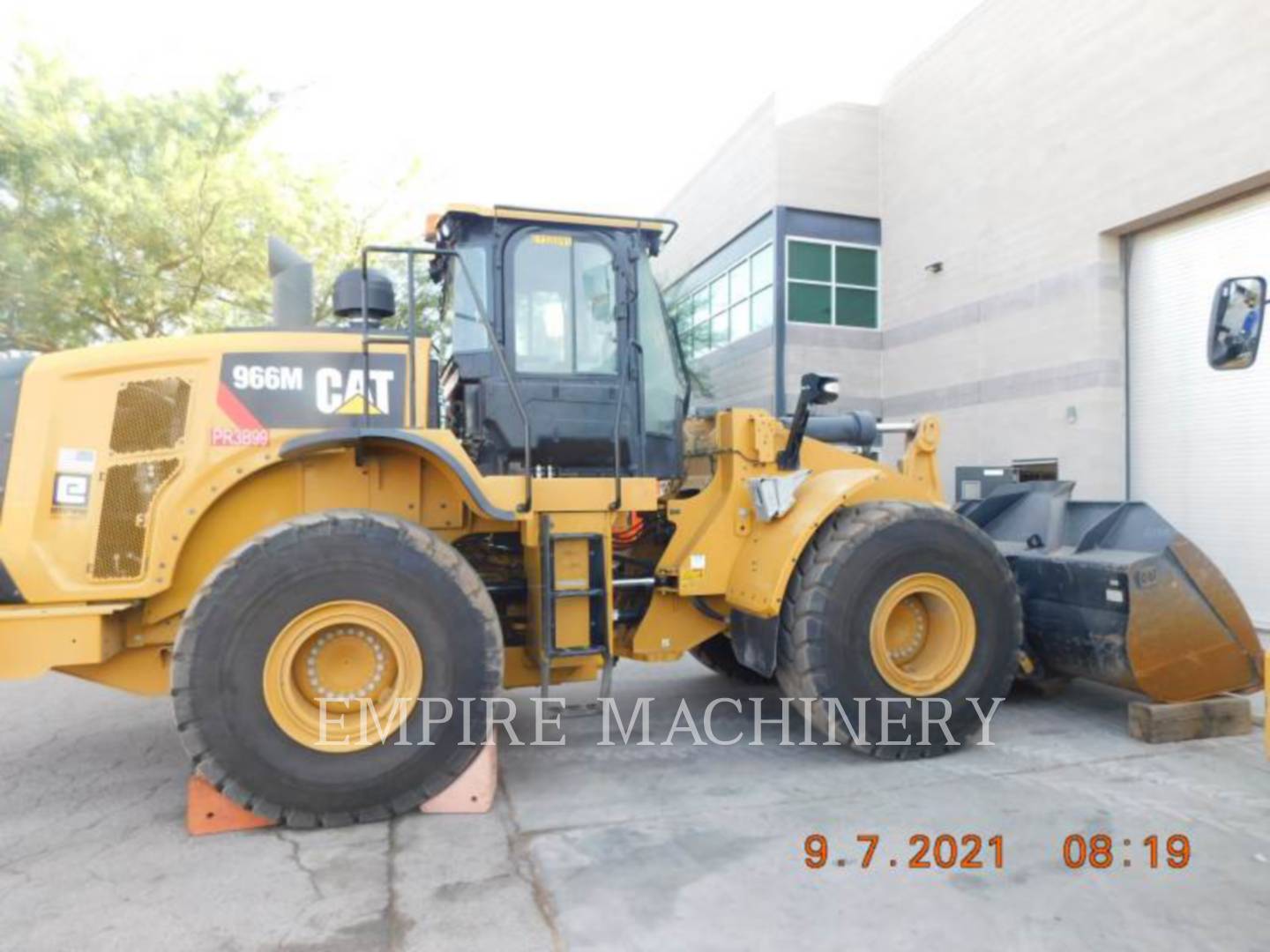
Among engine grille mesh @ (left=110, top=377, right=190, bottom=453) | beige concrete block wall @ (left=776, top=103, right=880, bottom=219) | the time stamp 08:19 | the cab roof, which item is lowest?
the time stamp 08:19

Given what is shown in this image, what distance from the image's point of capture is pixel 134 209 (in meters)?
11.4

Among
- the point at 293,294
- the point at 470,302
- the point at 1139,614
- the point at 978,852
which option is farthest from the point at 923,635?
the point at 293,294

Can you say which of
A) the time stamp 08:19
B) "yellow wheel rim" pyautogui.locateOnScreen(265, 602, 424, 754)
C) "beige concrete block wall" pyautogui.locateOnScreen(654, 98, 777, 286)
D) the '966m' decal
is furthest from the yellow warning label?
"beige concrete block wall" pyautogui.locateOnScreen(654, 98, 777, 286)

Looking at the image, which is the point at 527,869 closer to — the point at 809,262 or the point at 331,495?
the point at 331,495

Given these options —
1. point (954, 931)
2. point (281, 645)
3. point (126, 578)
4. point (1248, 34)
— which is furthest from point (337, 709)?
point (1248, 34)

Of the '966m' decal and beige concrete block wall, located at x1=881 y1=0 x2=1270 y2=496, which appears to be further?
beige concrete block wall, located at x1=881 y1=0 x2=1270 y2=496

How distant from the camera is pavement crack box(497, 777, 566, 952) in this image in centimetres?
302

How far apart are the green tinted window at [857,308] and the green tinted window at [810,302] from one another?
29 cm

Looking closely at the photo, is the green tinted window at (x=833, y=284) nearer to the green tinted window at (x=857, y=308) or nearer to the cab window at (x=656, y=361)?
the green tinted window at (x=857, y=308)

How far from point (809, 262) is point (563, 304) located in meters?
12.5

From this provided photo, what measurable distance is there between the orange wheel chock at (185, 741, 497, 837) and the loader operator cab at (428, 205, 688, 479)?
150 centimetres

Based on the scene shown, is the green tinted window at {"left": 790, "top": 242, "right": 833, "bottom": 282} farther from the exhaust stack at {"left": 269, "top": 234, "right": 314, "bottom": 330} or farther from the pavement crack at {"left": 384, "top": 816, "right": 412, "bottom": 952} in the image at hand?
the pavement crack at {"left": 384, "top": 816, "right": 412, "bottom": 952}

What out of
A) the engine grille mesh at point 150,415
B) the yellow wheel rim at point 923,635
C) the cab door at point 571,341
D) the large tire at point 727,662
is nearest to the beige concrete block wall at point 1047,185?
the large tire at point 727,662

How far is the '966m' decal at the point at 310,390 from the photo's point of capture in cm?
411
